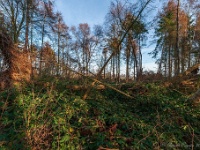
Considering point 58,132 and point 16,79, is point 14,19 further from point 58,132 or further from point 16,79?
point 58,132

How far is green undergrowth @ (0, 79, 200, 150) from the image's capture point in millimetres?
3059

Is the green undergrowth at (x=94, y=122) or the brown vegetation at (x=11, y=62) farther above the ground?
the brown vegetation at (x=11, y=62)

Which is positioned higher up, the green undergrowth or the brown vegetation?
the brown vegetation

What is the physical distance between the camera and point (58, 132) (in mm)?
3188

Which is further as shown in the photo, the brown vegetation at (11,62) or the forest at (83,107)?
the brown vegetation at (11,62)

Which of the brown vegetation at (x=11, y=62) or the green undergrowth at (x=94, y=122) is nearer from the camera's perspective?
the green undergrowth at (x=94, y=122)

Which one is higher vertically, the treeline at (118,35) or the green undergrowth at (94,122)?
the treeline at (118,35)

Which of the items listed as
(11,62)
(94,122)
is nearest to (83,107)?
(94,122)

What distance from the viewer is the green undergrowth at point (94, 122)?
3.06 m

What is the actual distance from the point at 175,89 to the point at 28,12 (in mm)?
12181

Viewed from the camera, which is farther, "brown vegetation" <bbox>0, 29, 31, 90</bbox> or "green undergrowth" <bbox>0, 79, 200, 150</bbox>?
"brown vegetation" <bbox>0, 29, 31, 90</bbox>

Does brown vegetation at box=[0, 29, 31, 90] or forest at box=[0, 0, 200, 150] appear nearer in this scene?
forest at box=[0, 0, 200, 150]

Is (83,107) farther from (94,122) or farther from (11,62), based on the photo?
(11,62)

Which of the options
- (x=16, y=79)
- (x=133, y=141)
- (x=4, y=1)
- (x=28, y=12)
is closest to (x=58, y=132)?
(x=133, y=141)
